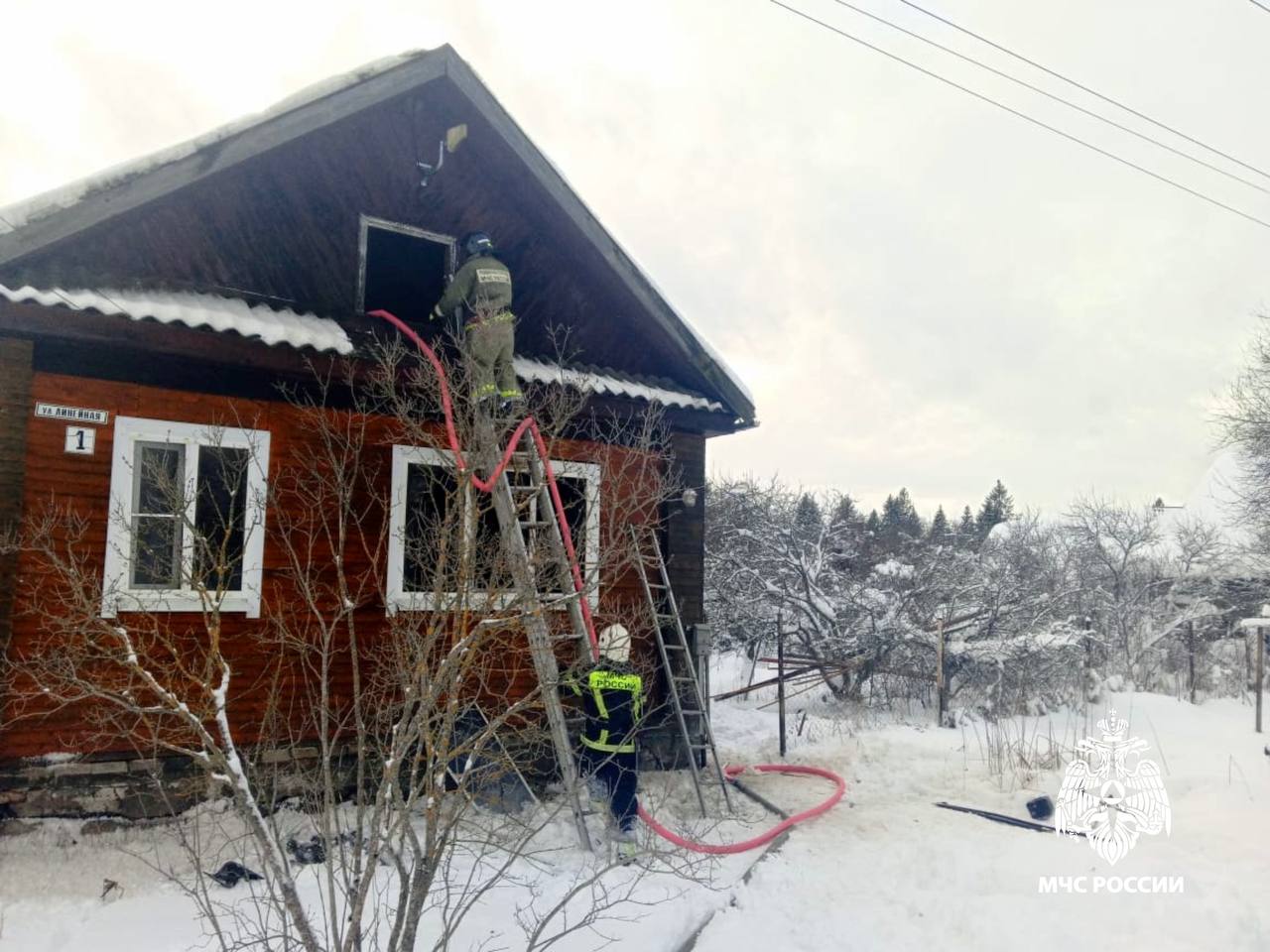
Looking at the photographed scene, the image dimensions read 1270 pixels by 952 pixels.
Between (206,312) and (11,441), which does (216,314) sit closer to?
(206,312)

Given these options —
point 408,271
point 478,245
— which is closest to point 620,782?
point 478,245

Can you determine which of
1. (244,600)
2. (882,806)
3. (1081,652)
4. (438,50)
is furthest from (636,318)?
(1081,652)

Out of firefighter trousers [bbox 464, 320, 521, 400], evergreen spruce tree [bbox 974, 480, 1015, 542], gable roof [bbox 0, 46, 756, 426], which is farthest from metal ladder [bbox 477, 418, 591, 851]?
evergreen spruce tree [bbox 974, 480, 1015, 542]

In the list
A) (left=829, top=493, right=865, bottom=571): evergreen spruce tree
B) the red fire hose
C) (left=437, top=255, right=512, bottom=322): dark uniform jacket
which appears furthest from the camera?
(left=829, top=493, right=865, bottom=571): evergreen spruce tree

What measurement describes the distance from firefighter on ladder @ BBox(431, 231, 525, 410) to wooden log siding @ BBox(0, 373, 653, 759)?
1008mm

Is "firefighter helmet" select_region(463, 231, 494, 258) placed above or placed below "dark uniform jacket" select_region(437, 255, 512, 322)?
above

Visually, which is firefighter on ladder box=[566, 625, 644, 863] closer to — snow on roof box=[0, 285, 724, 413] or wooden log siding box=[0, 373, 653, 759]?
wooden log siding box=[0, 373, 653, 759]

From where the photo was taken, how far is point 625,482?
7742 millimetres

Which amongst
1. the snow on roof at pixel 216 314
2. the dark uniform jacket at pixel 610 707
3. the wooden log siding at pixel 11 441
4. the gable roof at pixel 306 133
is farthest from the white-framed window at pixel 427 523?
the wooden log siding at pixel 11 441

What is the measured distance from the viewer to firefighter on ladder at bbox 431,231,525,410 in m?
6.35

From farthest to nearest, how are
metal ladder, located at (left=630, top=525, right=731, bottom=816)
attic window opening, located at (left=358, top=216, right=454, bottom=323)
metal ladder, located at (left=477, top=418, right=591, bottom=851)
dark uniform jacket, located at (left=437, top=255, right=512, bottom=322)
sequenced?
1. attic window opening, located at (left=358, top=216, right=454, bottom=323)
2. metal ladder, located at (left=630, top=525, right=731, bottom=816)
3. dark uniform jacket, located at (left=437, top=255, right=512, bottom=322)
4. metal ladder, located at (left=477, top=418, right=591, bottom=851)

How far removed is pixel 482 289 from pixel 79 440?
10.00 feet

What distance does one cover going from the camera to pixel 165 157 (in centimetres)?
555

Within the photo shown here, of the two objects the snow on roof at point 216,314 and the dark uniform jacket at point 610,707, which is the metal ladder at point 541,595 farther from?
the snow on roof at point 216,314
